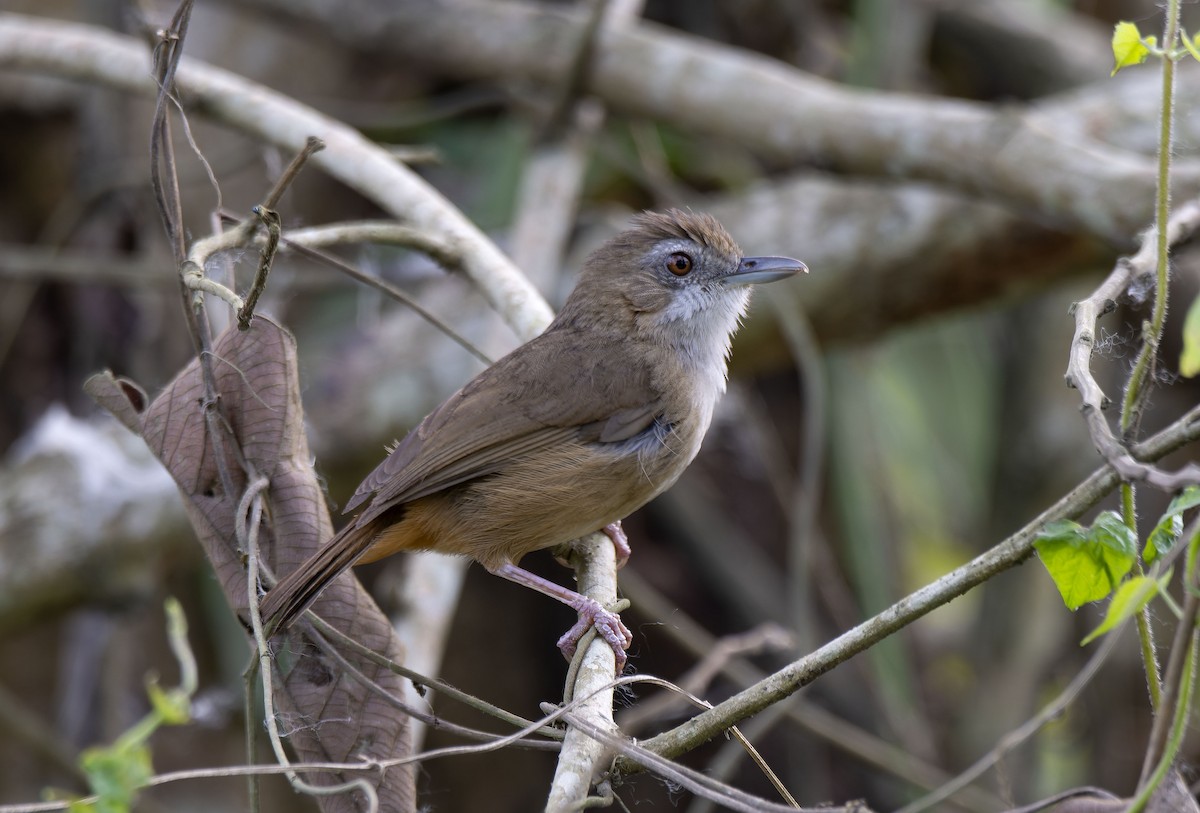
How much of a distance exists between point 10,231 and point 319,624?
4.85m

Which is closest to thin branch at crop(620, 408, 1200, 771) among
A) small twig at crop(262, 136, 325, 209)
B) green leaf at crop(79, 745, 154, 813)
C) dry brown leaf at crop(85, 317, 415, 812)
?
dry brown leaf at crop(85, 317, 415, 812)

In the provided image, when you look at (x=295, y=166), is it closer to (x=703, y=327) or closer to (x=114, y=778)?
(x=114, y=778)

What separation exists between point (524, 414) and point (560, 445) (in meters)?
0.13

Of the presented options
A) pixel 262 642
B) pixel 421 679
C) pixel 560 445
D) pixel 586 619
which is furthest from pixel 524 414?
pixel 262 642

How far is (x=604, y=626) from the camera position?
2.78 m

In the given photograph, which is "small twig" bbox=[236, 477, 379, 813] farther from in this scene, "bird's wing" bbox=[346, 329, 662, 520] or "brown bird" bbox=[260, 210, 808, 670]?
"bird's wing" bbox=[346, 329, 662, 520]

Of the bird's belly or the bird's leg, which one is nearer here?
the bird's leg

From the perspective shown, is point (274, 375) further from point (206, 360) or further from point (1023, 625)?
point (1023, 625)

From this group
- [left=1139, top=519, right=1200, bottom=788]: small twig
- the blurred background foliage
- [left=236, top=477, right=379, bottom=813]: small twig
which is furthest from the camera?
the blurred background foliage

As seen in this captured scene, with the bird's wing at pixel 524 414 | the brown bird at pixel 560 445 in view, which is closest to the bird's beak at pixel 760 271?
the brown bird at pixel 560 445

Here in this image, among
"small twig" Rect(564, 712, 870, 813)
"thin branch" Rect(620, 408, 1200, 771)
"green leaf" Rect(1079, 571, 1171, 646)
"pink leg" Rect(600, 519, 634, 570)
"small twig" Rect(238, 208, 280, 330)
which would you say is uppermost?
"pink leg" Rect(600, 519, 634, 570)

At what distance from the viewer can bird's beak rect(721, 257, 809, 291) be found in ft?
12.6

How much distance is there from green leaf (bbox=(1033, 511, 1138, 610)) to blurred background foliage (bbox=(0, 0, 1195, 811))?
3.07 m

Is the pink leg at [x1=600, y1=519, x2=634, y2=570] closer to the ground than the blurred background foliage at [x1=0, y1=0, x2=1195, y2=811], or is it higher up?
closer to the ground
